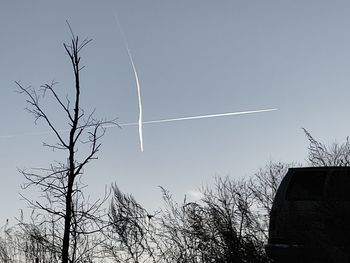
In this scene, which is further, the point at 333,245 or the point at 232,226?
the point at 232,226

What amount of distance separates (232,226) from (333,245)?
5.76 metres

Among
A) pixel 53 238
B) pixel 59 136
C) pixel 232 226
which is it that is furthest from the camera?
pixel 232 226

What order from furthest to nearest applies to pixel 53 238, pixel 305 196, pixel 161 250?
pixel 161 250 → pixel 53 238 → pixel 305 196

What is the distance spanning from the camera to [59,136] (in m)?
9.23

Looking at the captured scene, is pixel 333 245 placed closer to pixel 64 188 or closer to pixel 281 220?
pixel 281 220

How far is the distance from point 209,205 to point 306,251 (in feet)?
17.3

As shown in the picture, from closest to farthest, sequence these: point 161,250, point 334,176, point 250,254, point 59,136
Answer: point 334,176 < point 59,136 < point 250,254 < point 161,250

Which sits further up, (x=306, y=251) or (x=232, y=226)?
(x=232, y=226)

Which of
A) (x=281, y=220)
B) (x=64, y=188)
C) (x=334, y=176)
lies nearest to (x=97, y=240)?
(x=64, y=188)

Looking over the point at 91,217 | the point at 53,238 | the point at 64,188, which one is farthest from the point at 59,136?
the point at 53,238

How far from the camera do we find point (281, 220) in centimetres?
782

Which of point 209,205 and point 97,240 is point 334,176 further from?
point 97,240

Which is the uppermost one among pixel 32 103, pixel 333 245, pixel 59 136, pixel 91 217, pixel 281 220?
pixel 32 103

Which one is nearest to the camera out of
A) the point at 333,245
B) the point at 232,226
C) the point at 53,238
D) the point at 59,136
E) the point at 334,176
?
the point at 333,245
